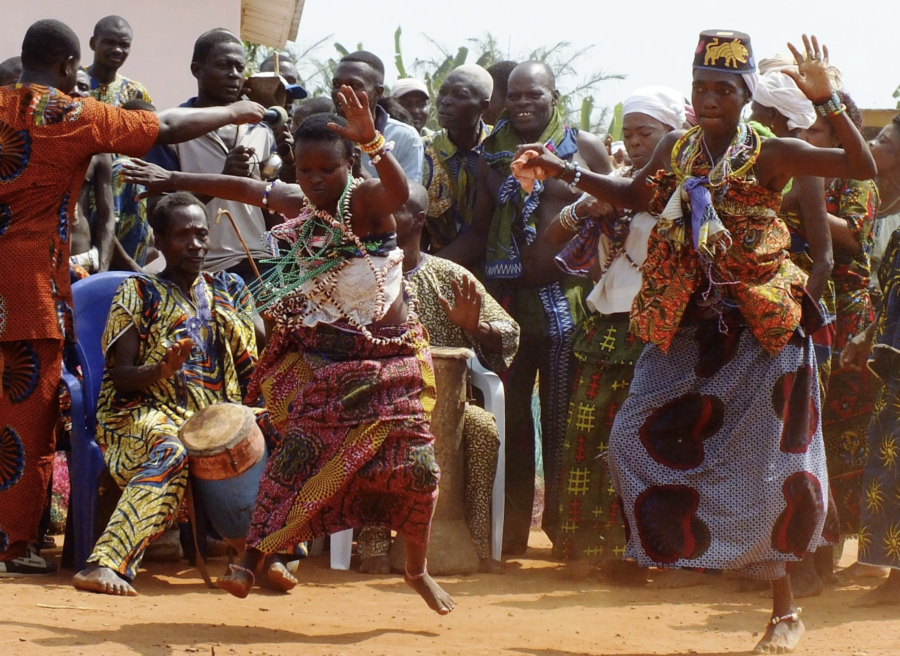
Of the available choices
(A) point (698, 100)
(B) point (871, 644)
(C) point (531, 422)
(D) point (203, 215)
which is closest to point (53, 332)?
(D) point (203, 215)

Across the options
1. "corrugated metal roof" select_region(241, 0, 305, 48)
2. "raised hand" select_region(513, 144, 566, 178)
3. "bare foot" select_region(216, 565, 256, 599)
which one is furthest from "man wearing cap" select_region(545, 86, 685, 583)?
"corrugated metal roof" select_region(241, 0, 305, 48)

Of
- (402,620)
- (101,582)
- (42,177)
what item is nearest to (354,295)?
(402,620)

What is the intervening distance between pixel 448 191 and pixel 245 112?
192 centimetres

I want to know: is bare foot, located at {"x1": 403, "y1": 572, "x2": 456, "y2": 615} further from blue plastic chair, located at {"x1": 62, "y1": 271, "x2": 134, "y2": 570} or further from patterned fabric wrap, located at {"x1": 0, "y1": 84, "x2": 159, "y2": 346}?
patterned fabric wrap, located at {"x1": 0, "y1": 84, "x2": 159, "y2": 346}

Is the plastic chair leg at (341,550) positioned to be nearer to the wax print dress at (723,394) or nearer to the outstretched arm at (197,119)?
the wax print dress at (723,394)

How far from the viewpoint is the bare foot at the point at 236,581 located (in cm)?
486

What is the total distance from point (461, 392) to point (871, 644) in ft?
8.06

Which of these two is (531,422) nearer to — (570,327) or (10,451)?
(570,327)

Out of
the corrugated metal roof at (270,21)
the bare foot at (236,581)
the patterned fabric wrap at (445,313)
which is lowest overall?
the bare foot at (236,581)

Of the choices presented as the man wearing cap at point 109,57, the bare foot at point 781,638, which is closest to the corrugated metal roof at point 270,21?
the man wearing cap at point 109,57

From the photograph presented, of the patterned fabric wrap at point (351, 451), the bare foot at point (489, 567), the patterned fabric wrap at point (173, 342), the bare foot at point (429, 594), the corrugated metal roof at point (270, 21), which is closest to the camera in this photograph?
the patterned fabric wrap at point (351, 451)

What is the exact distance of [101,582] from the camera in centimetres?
539

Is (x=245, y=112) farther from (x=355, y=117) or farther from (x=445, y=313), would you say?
(x=445, y=313)

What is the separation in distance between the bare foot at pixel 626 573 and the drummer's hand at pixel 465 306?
142 centimetres
